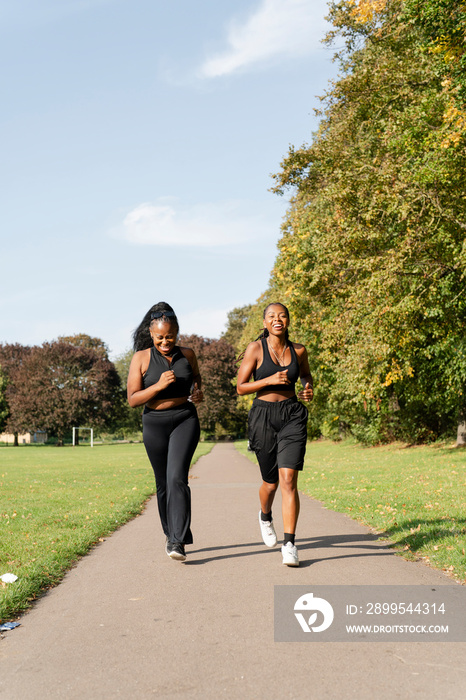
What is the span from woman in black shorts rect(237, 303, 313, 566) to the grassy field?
1.37m

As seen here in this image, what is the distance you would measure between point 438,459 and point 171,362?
14.8 meters

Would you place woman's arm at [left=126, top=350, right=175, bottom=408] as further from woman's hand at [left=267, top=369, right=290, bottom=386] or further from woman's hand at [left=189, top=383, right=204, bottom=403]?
woman's hand at [left=267, top=369, right=290, bottom=386]

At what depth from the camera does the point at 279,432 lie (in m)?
6.01

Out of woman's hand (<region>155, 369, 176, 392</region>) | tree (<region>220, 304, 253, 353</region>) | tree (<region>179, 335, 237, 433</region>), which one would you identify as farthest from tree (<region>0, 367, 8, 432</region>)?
woman's hand (<region>155, 369, 176, 392</region>)

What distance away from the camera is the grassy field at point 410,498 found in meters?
6.33

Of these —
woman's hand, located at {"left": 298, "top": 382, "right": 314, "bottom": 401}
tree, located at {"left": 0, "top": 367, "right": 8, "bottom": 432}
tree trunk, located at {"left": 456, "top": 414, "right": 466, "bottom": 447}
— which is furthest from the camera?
tree, located at {"left": 0, "top": 367, "right": 8, "bottom": 432}

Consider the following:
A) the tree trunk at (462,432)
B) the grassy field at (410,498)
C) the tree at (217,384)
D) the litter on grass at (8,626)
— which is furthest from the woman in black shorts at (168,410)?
the tree at (217,384)

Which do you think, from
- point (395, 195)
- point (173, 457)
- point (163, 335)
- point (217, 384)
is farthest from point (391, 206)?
point (217, 384)

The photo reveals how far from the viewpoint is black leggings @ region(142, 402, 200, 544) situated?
19.3 feet

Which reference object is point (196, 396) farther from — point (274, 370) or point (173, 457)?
point (274, 370)

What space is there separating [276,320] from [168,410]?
1.28 meters

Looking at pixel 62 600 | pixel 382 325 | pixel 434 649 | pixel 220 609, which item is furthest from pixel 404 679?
pixel 382 325

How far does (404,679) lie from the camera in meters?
3.15

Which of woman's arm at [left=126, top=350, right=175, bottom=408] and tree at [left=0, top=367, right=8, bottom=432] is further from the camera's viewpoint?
tree at [left=0, top=367, right=8, bottom=432]
